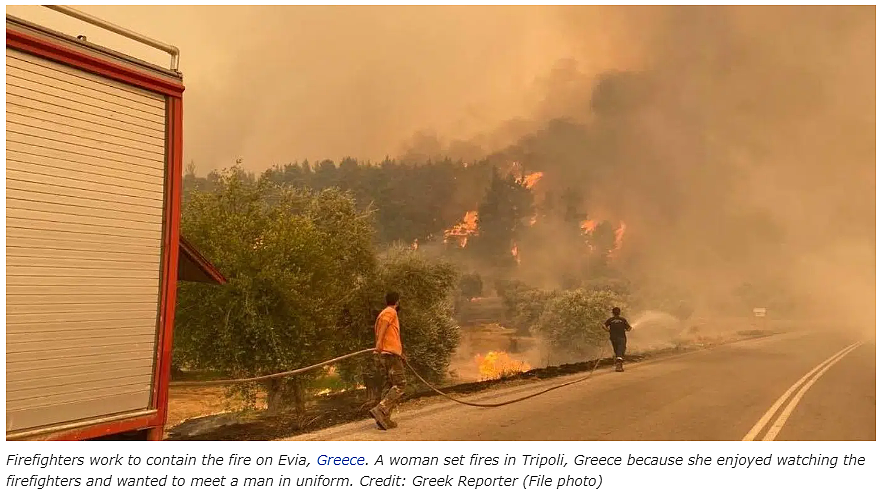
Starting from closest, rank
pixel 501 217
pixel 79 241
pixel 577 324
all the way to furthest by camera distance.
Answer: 1. pixel 79 241
2. pixel 577 324
3. pixel 501 217

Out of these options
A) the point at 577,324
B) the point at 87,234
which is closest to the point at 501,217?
the point at 577,324

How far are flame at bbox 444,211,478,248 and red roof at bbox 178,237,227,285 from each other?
383 feet

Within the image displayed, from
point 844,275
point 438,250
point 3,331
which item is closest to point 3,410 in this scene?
point 3,331

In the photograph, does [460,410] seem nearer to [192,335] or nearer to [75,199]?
[75,199]

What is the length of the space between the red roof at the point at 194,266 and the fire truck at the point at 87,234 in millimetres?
1343

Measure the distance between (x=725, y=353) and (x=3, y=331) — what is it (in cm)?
2209

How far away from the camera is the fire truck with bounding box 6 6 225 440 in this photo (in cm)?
551

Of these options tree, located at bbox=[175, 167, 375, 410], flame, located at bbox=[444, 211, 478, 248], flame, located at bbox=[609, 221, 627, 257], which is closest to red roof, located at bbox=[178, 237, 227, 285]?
tree, located at bbox=[175, 167, 375, 410]

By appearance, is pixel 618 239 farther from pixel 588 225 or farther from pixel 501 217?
pixel 501 217

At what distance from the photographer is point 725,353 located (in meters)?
21.1

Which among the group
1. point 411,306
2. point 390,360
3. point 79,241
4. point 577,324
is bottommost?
point 577,324

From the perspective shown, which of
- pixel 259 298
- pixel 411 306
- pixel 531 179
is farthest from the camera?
pixel 531 179

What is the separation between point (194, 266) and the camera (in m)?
8.37

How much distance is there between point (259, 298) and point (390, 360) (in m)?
14.3
